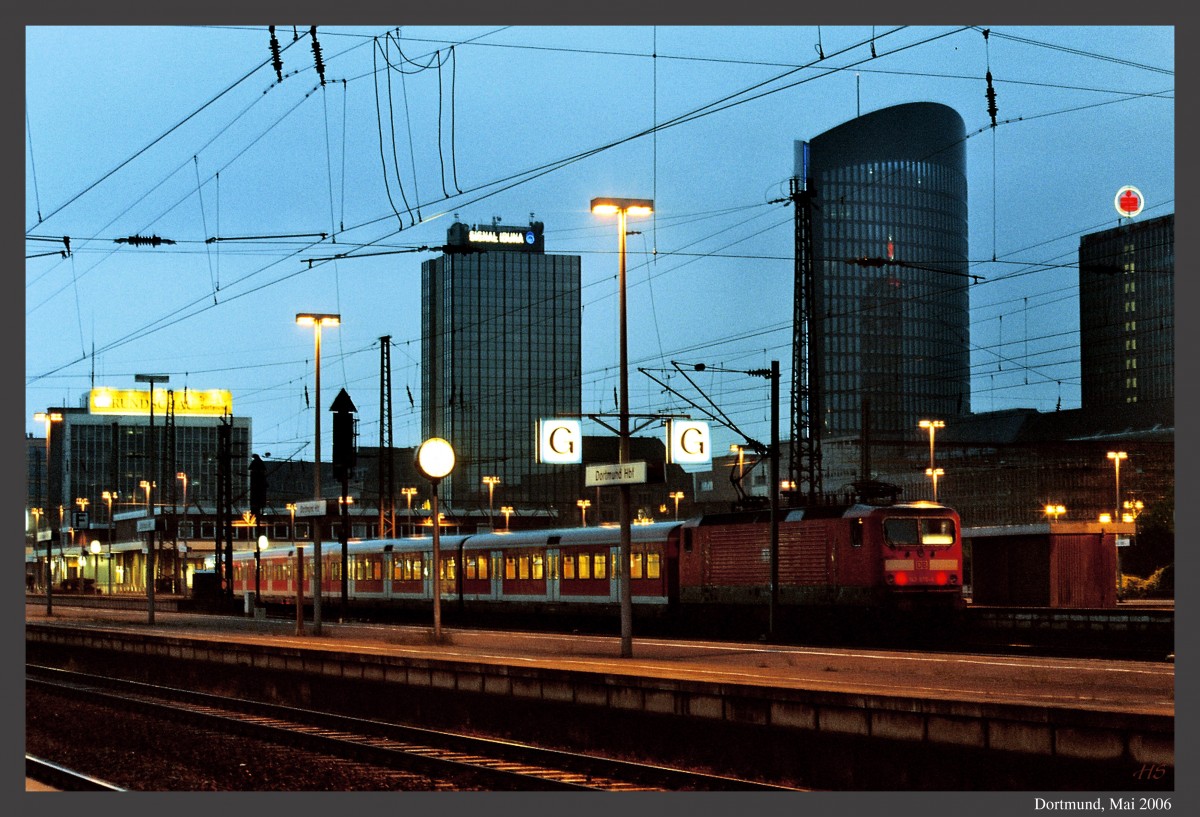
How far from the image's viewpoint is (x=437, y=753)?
59.8 ft

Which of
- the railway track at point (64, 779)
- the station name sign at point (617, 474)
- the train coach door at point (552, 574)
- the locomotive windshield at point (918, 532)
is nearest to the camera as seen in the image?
the railway track at point (64, 779)

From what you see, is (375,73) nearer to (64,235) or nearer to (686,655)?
(64,235)

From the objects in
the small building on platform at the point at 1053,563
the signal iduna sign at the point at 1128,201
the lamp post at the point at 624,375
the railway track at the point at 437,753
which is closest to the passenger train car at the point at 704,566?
the small building on platform at the point at 1053,563

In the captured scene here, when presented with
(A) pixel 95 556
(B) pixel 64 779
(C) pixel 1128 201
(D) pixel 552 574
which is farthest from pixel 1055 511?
(A) pixel 95 556

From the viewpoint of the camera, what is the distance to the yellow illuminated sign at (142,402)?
568ft

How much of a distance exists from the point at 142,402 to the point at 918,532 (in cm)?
15469

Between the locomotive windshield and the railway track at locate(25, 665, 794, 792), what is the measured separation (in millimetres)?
16299

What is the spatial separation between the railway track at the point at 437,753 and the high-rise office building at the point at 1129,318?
426 feet

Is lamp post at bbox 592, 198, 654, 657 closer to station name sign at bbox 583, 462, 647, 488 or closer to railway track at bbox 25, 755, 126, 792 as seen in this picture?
station name sign at bbox 583, 462, 647, 488

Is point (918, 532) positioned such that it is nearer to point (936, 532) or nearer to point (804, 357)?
point (936, 532)

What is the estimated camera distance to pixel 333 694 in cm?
2583

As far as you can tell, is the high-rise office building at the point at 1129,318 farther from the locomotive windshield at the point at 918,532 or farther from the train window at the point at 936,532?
the locomotive windshield at the point at 918,532

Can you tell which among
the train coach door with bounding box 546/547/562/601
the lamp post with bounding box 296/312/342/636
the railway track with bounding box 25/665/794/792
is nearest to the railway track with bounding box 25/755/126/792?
the railway track with bounding box 25/665/794/792
